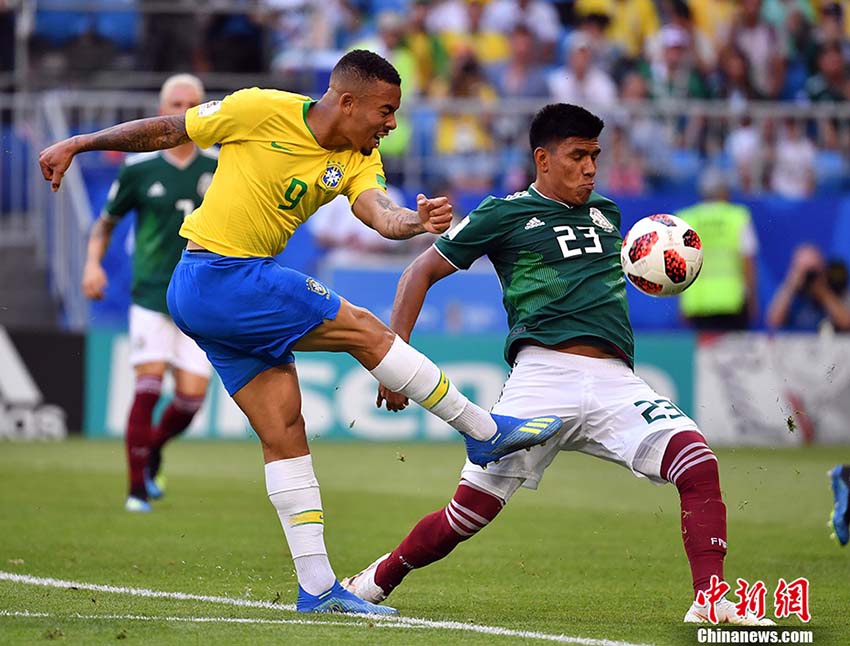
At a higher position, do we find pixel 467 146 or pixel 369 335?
pixel 467 146

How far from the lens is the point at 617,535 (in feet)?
31.9

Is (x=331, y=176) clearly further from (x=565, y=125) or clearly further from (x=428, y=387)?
(x=565, y=125)

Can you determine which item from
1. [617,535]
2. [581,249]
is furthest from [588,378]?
[617,535]

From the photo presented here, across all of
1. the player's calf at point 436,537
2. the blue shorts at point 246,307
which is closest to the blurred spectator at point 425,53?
the player's calf at point 436,537

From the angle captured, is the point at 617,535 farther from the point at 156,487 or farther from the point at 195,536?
the point at 156,487

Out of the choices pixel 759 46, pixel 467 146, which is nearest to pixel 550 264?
pixel 467 146

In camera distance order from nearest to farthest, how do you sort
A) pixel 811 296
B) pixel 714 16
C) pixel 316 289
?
pixel 316 289
pixel 811 296
pixel 714 16

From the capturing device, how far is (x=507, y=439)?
631cm

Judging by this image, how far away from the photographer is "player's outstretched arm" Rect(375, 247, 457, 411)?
661cm

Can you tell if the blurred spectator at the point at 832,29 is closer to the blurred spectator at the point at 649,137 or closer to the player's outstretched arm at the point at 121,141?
the blurred spectator at the point at 649,137

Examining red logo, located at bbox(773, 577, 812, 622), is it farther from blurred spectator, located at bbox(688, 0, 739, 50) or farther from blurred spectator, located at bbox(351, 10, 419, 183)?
blurred spectator, located at bbox(688, 0, 739, 50)

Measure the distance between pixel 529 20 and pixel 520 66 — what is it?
4.54 ft

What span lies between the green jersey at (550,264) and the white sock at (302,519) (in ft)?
3.80

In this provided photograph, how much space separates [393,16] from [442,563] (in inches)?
463
